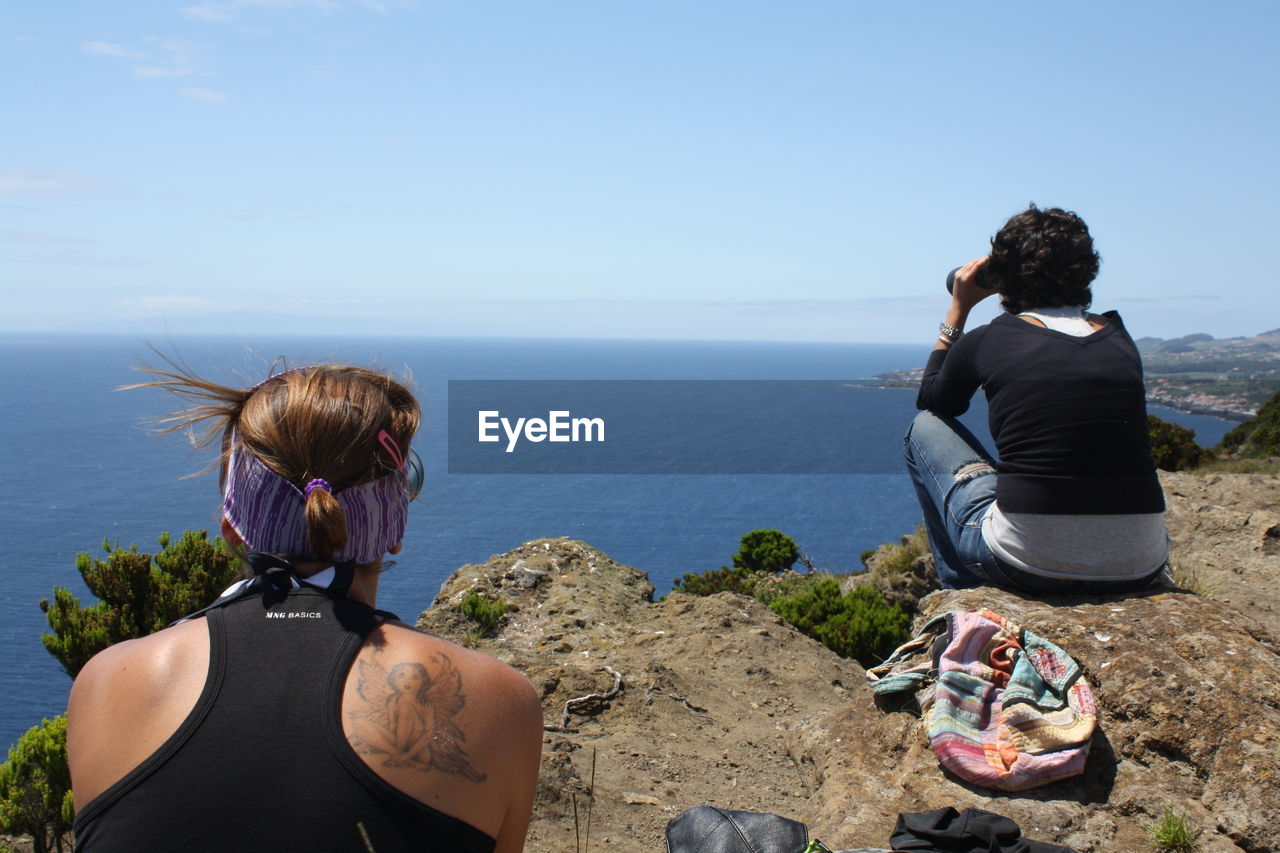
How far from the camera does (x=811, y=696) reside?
19.5 feet

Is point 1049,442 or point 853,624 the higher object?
point 1049,442

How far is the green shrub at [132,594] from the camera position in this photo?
18.4ft

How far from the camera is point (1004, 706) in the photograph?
3.34 m

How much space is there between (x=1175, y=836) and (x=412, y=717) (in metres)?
2.63

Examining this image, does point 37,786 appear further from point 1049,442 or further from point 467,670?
point 1049,442

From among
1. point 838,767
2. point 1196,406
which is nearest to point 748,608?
point 838,767

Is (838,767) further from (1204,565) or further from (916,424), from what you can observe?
(1204,565)

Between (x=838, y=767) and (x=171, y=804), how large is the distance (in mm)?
2962

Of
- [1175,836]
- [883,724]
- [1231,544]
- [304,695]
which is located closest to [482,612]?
[883,724]

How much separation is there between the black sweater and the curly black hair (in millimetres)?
239

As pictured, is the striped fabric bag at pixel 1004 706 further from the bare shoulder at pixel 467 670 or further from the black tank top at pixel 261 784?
the black tank top at pixel 261 784

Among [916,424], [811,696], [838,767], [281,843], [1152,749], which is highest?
[916,424]
